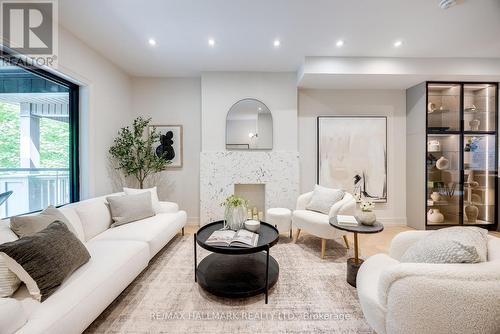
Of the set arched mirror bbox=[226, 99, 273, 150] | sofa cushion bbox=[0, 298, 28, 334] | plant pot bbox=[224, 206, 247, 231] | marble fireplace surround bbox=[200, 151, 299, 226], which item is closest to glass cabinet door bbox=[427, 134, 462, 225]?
marble fireplace surround bbox=[200, 151, 299, 226]

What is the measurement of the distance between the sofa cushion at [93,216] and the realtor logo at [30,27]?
1642 millimetres

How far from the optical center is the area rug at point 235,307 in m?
1.61

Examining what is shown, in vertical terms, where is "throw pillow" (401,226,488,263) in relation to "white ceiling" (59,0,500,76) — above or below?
below

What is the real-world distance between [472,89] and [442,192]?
6.23 feet

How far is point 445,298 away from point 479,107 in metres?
4.41

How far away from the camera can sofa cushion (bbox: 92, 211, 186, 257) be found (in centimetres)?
230

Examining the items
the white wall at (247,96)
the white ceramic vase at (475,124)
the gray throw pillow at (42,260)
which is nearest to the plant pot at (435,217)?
the white ceramic vase at (475,124)

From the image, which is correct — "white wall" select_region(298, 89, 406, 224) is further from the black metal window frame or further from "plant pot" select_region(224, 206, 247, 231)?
the black metal window frame

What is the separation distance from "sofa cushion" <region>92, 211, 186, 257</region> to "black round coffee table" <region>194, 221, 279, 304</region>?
0.58 m

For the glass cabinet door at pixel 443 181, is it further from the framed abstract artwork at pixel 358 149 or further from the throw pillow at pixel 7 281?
the throw pillow at pixel 7 281

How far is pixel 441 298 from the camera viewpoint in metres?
1.11

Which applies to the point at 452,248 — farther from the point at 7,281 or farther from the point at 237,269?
the point at 7,281

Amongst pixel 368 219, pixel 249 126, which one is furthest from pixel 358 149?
pixel 368 219

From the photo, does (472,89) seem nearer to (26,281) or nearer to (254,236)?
(254,236)
